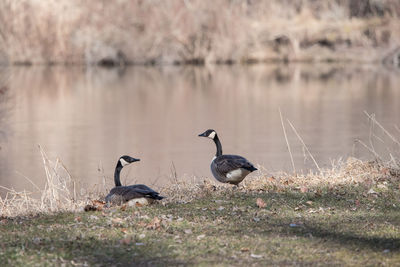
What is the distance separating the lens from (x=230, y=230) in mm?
7555

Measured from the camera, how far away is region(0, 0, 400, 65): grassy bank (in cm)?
4772

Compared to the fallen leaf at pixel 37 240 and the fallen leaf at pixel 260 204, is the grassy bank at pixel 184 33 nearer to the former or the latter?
the fallen leaf at pixel 260 204

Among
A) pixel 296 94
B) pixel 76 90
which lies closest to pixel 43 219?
pixel 296 94

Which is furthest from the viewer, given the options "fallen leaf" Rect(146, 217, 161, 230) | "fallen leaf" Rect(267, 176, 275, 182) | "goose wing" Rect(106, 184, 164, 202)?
"fallen leaf" Rect(267, 176, 275, 182)

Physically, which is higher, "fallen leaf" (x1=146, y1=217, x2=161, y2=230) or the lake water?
"fallen leaf" (x1=146, y1=217, x2=161, y2=230)

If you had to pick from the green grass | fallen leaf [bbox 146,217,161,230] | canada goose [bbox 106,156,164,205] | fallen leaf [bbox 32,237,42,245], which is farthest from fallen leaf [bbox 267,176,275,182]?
fallen leaf [bbox 32,237,42,245]

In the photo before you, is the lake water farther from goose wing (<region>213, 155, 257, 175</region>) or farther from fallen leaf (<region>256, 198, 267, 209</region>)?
fallen leaf (<region>256, 198, 267, 209</region>)

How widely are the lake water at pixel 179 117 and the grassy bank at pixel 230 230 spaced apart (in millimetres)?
2367

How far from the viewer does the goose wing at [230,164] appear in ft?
32.2

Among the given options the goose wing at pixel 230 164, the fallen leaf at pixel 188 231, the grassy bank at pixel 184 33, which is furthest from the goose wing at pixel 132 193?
the grassy bank at pixel 184 33

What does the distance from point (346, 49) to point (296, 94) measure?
21091 millimetres

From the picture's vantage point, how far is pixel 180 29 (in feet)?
162

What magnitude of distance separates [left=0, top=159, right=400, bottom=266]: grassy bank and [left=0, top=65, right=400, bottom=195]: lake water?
2367mm

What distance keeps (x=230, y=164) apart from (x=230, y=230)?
2.50m
